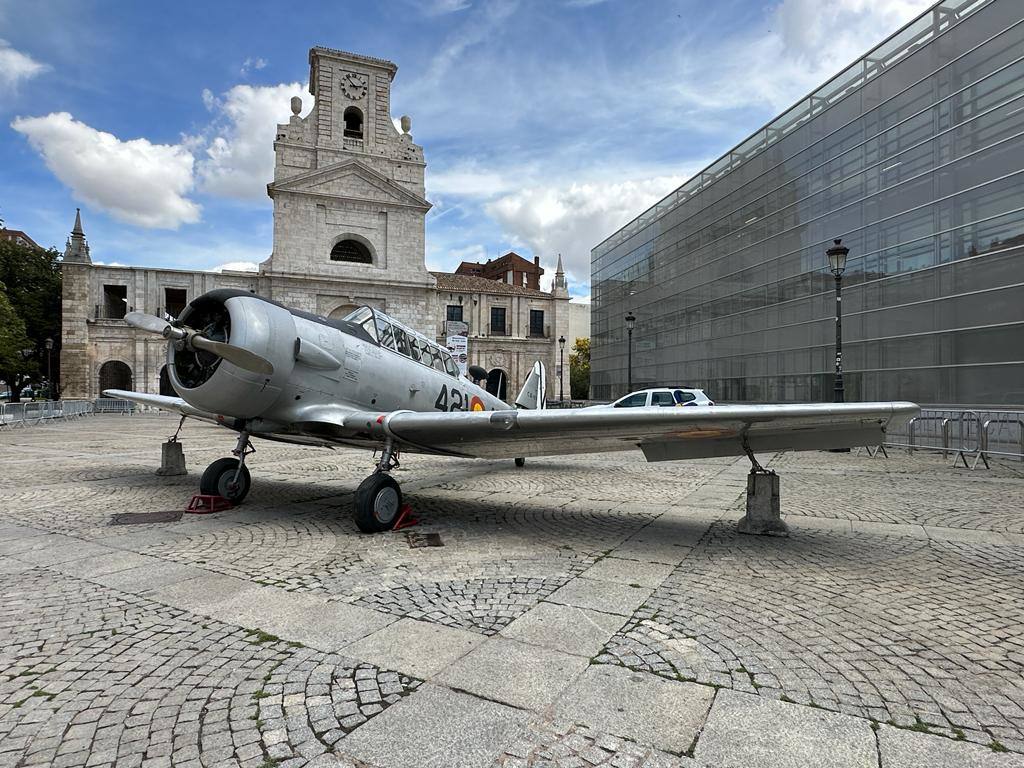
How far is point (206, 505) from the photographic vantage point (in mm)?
6992

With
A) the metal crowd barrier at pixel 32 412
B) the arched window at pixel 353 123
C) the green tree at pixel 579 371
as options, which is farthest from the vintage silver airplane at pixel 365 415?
the green tree at pixel 579 371

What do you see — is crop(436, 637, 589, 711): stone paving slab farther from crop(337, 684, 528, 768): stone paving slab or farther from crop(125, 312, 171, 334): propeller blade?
crop(125, 312, 171, 334): propeller blade

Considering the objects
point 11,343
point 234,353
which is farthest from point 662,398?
point 11,343

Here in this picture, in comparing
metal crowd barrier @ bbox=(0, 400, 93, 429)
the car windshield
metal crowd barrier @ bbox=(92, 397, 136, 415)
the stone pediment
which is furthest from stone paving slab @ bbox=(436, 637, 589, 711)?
the stone pediment

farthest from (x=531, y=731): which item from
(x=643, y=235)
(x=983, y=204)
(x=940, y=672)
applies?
(x=643, y=235)

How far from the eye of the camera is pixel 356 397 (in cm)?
705

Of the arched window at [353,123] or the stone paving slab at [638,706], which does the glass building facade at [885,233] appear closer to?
the stone paving slab at [638,706]

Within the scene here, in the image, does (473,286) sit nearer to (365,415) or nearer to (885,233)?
(885,233)

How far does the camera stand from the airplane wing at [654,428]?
15.8 feet

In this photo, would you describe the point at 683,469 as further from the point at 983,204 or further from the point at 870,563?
the point at 983,204

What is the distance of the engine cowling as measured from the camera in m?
5.87

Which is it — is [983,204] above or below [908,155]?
below

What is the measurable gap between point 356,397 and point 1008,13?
23317mm

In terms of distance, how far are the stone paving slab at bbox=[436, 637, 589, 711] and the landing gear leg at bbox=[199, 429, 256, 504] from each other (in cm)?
550
